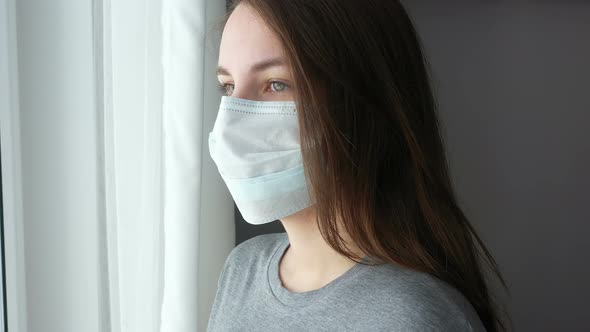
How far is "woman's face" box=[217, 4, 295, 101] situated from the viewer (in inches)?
33.9

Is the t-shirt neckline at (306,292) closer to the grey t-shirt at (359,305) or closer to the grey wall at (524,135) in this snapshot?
the grey t-shirt at (359,305)

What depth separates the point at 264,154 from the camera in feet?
2.88

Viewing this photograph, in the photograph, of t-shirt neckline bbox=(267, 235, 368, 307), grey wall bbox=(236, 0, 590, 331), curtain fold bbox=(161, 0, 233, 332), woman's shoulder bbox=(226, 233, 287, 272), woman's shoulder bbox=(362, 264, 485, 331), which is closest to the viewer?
woman's shoulder bbox=(362, 264, 485, 331)

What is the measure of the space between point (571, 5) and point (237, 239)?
122cm

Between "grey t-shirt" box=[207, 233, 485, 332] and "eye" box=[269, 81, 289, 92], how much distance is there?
304mm

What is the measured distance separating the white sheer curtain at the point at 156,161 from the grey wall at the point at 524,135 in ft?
2.02

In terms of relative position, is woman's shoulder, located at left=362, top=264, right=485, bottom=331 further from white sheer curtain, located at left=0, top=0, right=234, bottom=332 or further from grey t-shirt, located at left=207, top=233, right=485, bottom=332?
white sheer curtain, located at left=0, top=0, right=234, bottom=332

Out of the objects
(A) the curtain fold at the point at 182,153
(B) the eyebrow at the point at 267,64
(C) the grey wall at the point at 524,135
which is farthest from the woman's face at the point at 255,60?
(C) the grey wall at the point at 524,135

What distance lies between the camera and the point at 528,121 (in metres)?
1.71

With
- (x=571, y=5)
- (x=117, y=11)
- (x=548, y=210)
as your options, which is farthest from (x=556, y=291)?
(x=117, y=11)

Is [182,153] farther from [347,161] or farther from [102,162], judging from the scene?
[347,161]

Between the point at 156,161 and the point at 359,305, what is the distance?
0.46 metres

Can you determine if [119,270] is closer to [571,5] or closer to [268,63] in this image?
[268,63]

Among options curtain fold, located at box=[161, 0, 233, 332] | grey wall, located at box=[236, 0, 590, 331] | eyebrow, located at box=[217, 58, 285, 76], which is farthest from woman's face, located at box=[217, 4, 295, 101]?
grey wall, located at box=[236, 0, 590, 331]
